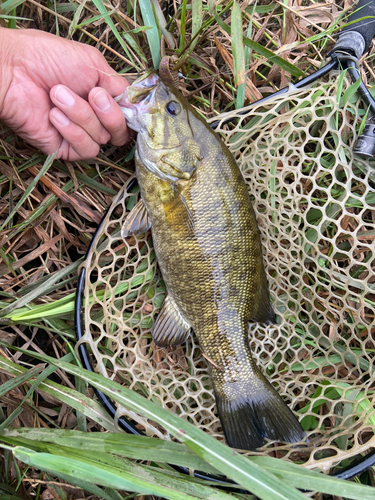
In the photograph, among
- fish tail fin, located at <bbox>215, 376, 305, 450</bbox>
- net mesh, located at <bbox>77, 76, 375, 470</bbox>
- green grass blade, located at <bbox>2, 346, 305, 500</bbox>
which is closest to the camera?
green grass blade, located at <bbox>2, 346, 305, 500</bbox>

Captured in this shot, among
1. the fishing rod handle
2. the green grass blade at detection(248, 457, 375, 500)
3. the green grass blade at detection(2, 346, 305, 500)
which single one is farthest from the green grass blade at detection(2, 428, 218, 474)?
the fishing rod handle

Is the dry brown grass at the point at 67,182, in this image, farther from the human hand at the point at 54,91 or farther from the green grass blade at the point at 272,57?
the human hand at the point at 54,91

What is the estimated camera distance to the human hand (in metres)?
1.77

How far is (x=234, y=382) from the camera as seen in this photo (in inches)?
76.4

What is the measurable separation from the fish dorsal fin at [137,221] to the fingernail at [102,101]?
55 cm

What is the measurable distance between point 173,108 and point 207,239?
29.1 inches

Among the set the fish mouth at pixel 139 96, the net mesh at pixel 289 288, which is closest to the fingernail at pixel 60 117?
the fish mouth at pixel 139 96

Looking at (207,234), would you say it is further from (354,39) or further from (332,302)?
(354,39)

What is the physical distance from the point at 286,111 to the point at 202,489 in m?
2.21

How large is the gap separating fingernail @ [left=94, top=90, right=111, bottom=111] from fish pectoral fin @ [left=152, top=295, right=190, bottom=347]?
1173 mm

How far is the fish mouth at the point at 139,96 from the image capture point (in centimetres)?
185

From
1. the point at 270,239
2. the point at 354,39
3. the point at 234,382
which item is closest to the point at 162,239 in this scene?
the point at 270,239

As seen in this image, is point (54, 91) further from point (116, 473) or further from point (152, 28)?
point (116, 473)

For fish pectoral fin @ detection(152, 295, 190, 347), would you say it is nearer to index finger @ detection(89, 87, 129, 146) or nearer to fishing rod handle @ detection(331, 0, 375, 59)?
index finger @ detection(89, 87, 129, 146)
